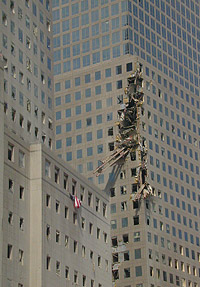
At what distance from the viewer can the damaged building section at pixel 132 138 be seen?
13562 centimetres

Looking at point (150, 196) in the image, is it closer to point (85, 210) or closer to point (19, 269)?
point (85, 210)

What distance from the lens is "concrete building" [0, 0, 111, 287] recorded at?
8262 centimetres

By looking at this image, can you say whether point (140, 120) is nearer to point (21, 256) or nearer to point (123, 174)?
point (123, 174)

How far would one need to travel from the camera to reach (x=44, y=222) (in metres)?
86.9

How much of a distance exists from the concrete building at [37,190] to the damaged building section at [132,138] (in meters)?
28.0

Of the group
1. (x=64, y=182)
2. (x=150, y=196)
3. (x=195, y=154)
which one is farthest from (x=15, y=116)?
(x=195, y=154)

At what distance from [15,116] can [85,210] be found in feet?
51.6

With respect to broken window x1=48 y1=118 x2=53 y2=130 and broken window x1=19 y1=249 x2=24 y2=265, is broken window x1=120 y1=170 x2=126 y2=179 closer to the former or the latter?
broken window x1=48 y1=118 x2=53 y2=130

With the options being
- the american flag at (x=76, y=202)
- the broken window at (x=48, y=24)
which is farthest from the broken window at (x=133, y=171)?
the american flag at (x=76, y=202)

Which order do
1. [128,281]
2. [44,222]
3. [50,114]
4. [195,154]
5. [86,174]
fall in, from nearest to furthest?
[44,222]
[50,114]
[128,281]
[86,174]
[195,154]

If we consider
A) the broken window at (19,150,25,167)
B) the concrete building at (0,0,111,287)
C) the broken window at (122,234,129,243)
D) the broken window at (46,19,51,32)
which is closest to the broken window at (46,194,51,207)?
the concrete building at (0,0,111,287)

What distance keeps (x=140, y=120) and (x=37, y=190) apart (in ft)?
180

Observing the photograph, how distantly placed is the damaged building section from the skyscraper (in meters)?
0.82

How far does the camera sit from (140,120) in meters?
139
